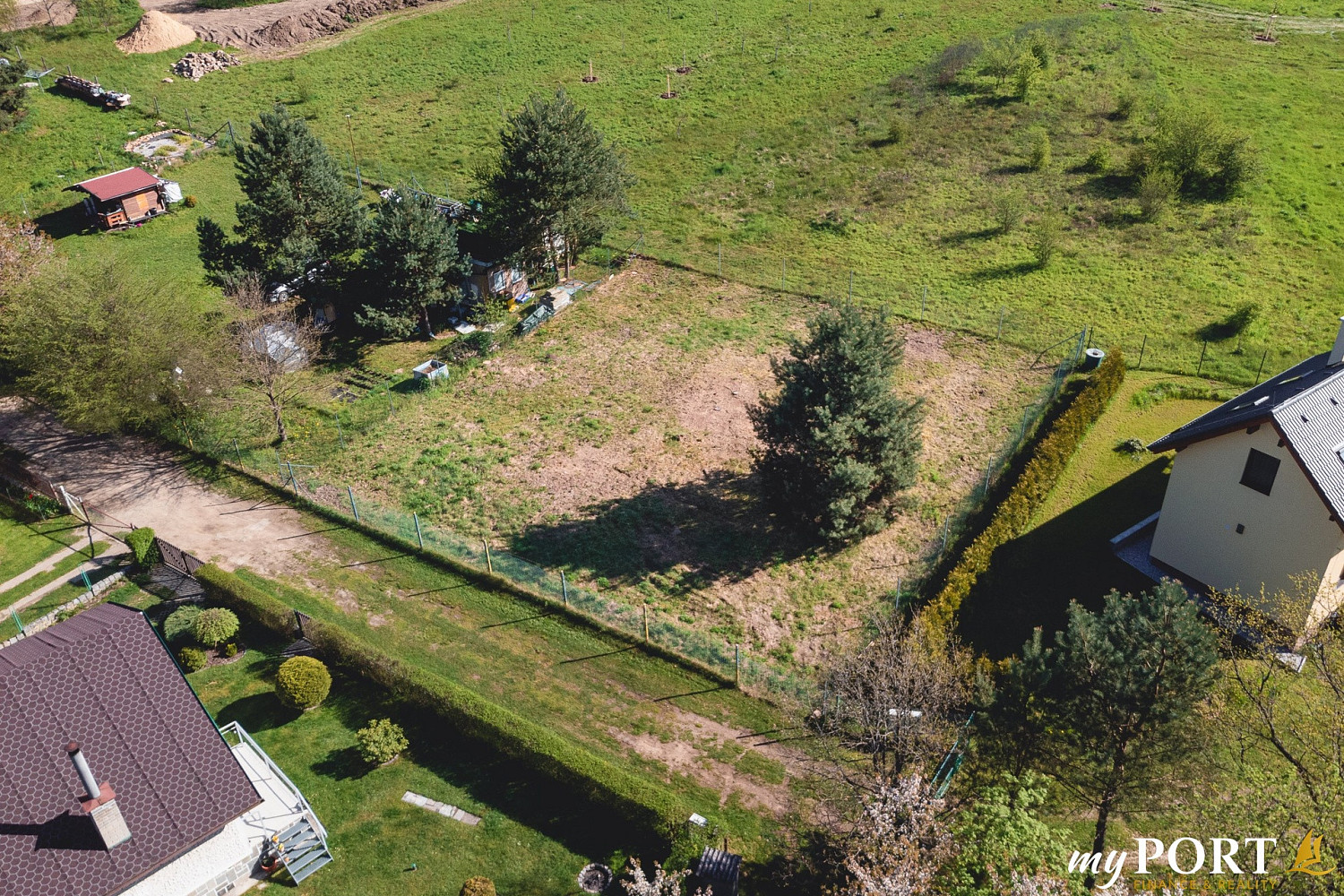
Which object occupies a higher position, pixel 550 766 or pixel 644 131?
pixel 644 131

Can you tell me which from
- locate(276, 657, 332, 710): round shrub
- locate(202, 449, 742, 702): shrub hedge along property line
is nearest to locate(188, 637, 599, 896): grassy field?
locate(276, 657, 332, 710): round shrub

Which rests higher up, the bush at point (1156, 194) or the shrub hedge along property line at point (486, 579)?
the bush at point (1156, 194)

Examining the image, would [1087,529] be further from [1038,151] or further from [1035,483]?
[1038,151]

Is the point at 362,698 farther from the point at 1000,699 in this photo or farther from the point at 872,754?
the point at 1000,699

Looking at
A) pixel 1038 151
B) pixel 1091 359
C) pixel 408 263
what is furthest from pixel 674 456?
pixel 1038 151

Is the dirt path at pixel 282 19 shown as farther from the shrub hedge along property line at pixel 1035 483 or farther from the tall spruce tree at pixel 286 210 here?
the shrub hedge along property line at pixel 1035 483

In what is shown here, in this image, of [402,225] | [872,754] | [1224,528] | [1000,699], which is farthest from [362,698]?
[1224,528]

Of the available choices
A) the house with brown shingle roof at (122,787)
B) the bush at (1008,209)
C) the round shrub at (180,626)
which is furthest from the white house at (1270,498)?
the round shrub at (180,626)
